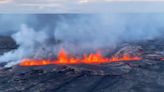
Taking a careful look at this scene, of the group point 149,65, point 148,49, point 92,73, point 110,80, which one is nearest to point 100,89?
point 110,80

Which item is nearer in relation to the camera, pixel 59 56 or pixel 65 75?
pixel 65 75

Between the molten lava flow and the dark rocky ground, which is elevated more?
the molten lava flow

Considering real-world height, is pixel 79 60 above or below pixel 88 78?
above

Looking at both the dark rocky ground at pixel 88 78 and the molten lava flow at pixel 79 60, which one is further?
the molten lava flow at pixel 79 60

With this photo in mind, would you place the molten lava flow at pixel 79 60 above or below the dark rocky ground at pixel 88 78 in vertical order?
above

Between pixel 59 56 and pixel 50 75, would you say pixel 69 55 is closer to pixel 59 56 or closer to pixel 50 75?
pixel 59 56

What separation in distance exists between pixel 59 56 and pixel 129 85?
1169 centimetres

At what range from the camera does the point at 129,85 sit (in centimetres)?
2384

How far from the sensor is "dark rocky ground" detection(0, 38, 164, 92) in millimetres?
23375

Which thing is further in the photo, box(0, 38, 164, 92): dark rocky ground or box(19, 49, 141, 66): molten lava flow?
box(19, 49, 141, 66): molten lava flow

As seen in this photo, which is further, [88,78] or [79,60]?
[79,60]

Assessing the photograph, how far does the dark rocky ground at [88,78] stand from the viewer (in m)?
23.4

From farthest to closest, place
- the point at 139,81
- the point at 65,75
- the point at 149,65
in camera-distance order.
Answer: the point at 149,65 → the point at 65,75 → the point at 139,81

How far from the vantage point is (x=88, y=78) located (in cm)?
2569
